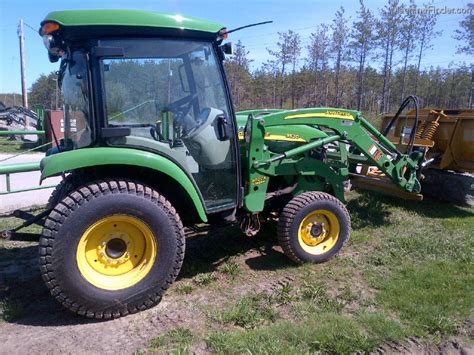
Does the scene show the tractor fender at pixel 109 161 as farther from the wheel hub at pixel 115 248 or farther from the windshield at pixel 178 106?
the wheel hub at pixel 115 248

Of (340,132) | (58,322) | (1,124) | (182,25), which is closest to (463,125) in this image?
(340,132)

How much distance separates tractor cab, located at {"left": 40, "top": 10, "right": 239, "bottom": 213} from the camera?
3.25 m

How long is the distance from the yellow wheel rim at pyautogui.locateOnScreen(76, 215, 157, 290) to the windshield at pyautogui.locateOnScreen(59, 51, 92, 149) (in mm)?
705

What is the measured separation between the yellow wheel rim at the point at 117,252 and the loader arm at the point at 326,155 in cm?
114

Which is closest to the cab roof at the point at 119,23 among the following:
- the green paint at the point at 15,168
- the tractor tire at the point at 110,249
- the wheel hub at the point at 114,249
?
the tractor tire at the point at 110,249

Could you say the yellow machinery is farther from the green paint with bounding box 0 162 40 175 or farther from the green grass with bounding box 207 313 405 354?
the green paint with bounding box 0 162 40 175

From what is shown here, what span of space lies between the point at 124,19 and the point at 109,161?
1.06 metres

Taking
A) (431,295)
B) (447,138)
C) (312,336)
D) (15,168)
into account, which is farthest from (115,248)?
(447,138)

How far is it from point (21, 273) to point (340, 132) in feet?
11.5

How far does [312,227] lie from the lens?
14.6 feet

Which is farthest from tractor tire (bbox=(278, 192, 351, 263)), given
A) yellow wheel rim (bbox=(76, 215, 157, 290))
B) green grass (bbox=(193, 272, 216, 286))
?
yellow wheel rim (bbox=(76, 215, 157, 290))

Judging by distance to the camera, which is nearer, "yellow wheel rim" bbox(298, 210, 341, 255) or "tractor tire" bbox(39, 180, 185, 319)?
"tractor tire" bbox(39, 180, 185, 319)

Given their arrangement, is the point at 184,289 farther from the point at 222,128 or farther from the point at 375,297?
the point at 375,297

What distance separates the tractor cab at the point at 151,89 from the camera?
3248 mm
